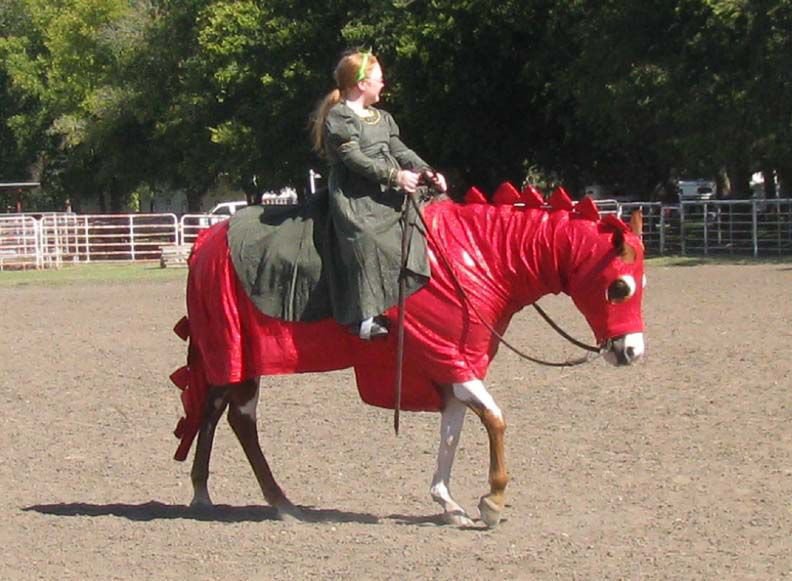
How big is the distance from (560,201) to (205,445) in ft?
7.29

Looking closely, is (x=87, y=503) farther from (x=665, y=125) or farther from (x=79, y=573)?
(x=665, y=125)

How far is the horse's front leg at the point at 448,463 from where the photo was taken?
23.1ft

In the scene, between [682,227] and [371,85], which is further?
[682,227]

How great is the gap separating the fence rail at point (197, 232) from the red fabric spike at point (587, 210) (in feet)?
78.4

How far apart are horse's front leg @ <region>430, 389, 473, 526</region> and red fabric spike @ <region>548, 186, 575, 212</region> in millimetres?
1039

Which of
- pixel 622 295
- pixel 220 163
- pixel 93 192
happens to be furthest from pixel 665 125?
pixel 93 192

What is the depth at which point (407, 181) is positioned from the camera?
22.4ft

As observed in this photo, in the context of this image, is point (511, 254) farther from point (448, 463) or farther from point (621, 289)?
point (448, 463)

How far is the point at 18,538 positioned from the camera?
698 cm

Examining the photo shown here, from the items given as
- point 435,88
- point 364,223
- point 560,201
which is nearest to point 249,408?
point 364,223

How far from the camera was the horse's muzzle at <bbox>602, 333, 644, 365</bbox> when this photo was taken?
269 inches

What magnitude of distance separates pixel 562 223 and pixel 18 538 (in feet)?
9.60

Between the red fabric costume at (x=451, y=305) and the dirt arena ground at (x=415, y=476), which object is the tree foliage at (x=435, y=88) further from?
the red fabric costume at (x=451, y=305)

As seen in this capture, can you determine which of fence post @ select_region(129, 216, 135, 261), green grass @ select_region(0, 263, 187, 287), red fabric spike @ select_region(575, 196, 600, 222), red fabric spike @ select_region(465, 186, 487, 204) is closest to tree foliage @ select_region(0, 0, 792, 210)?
fence post @ select_region(129, 216, 135, 261)
